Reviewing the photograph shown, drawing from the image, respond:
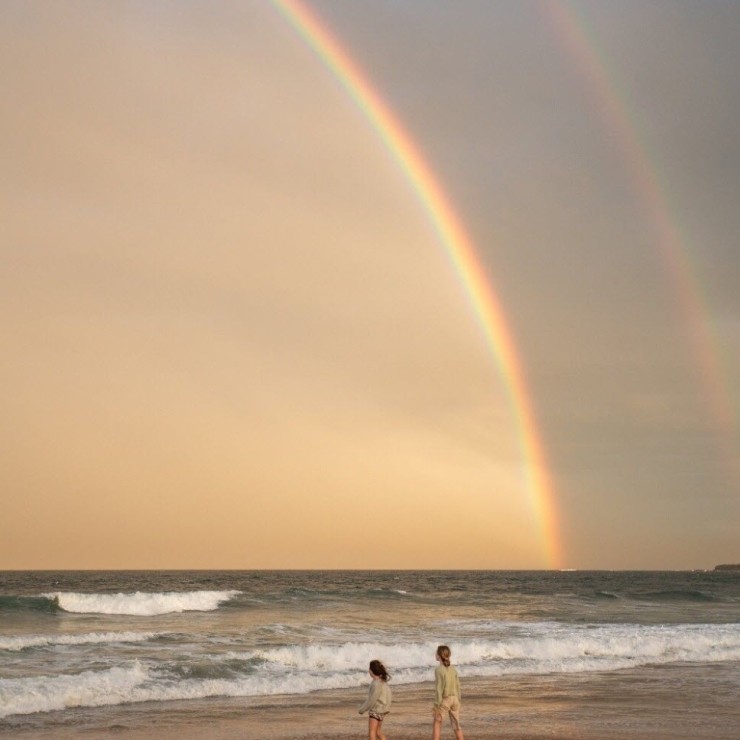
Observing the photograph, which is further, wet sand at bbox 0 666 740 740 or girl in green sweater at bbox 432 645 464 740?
wet sand at bbox 0 666 740 740

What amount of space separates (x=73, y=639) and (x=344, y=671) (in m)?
11.2

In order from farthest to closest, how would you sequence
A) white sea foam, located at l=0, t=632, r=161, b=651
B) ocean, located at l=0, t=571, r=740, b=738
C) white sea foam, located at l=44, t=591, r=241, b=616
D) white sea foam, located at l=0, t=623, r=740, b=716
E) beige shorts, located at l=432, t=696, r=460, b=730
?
white sea foam, located at l=44, t=591, r=241, b=616 < white sea foam, located at l=0, t=632, r=161, b=651 < white sea foam, located at l=0, t=623, r=740, b=716 < ocean, located at l=0, t=571, r=740, b=738 < beige shorts, located at l=432, t=696, r=460, b=730

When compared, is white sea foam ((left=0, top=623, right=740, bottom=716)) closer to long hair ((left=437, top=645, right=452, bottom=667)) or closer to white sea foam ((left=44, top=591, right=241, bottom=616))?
long hair ((left=437, top=645, right=452, bottom=667))

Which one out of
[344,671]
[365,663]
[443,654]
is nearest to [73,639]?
[365,663]

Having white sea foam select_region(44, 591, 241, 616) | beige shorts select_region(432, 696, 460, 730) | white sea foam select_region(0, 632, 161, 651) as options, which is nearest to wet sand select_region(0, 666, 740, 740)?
beige shorts select_region(432, 696, 460, 730)

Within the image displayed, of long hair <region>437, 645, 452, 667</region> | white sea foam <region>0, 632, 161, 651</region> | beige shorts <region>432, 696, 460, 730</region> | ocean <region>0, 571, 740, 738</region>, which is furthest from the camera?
white sea foam <region>0, 632, 161, 651</region>

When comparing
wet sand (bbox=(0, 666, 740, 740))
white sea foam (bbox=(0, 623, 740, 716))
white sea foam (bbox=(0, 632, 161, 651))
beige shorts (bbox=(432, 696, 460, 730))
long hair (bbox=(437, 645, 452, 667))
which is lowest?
wet sand (bbox=(0, 666, 740, 740))

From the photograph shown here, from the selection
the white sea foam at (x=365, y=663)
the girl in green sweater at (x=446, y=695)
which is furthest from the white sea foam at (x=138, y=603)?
the girl in green sweater at (x=446, y=695)

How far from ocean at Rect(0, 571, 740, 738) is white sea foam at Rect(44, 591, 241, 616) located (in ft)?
2.64

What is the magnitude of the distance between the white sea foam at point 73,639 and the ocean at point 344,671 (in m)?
0.07

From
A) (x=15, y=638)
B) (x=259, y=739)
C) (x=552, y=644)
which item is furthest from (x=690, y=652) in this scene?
(x=15, y=638)

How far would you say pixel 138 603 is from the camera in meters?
51.4

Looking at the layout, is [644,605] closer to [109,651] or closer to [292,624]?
[292,624]

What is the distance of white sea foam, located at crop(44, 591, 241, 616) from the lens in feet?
163
